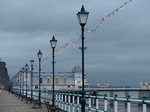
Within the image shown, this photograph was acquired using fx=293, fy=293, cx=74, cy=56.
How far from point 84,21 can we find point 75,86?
98332 millimetres

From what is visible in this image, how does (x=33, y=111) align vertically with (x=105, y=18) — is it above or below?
below

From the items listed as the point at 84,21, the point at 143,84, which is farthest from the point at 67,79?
the point at 84,21

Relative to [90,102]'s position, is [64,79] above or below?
above

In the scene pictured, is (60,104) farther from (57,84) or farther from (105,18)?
(57,84)

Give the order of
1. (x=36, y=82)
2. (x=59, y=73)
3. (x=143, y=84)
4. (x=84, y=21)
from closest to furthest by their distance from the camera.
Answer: (x=84, y=21), (x=36, y=82), (x=59, y=73), (x=143, y=84)

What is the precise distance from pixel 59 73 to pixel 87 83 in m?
11.8

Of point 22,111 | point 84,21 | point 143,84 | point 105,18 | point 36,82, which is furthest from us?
point 143,84

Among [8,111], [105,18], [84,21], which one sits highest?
[105,18]

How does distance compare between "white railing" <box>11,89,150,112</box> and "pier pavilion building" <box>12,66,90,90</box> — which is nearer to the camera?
"white railing" <box>11,89,150,112</box>

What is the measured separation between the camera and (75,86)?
356 ft

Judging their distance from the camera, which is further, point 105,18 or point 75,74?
point 75,74

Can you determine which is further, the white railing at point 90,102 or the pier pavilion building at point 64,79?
the pier pavilion building at point 64,79

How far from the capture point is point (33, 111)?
18.8m

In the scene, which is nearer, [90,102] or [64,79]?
[90,102]
